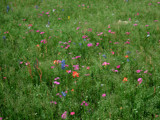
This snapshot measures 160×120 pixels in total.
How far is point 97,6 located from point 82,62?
4.10 metres

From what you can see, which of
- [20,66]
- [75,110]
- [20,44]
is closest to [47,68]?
[20,66]

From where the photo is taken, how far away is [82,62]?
317cm

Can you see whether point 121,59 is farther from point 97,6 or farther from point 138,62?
point 97,6

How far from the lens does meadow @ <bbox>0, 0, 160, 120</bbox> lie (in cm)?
217

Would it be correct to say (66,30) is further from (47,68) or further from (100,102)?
(100,102)

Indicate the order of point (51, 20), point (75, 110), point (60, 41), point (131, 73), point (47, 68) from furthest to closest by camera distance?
point (51, 20) → point (60, 41) → point (47, 68) → point (131, 73) → point (75, 110)

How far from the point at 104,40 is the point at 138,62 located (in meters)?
1.23

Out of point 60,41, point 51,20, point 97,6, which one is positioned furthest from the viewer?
point 97,6

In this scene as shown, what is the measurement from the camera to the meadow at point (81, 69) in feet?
7.12

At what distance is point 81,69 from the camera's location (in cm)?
298

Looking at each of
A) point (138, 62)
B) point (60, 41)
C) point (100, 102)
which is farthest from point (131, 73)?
point (60, 41)

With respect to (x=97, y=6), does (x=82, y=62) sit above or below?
below

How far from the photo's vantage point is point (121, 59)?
3.18 meters

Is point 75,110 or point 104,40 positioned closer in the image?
point 75,110
